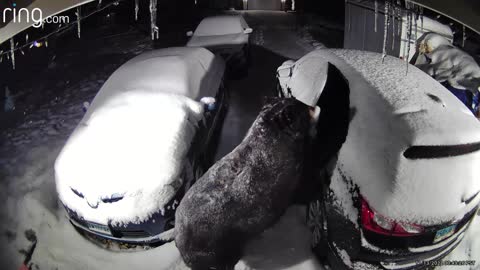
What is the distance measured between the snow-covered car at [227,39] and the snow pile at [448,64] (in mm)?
3413

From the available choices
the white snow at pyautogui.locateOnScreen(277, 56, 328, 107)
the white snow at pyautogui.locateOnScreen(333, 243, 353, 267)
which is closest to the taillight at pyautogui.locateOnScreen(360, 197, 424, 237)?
the white snow at pyautogui.locateOnScreen(333, 243, 353, 267)

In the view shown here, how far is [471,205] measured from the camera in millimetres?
2723

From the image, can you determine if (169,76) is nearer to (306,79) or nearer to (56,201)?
(306,79)

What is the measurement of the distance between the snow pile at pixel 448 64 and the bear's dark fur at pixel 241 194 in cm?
279

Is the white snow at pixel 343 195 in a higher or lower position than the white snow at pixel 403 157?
lower

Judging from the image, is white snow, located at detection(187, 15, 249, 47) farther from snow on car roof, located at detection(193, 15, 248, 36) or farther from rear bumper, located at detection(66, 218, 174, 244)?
rear bumper, located at detection(66, 218, 174, 244)

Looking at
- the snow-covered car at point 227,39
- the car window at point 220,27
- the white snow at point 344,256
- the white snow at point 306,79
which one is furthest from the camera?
the car window at point 220,27

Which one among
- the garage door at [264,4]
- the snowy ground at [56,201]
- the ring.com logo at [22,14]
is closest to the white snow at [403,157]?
the snowy ground at [56,201]

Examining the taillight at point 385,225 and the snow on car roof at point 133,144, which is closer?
the taillight at point 385,225

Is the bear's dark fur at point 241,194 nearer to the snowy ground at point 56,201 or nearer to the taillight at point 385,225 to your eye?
the snowy ground at point 56,201

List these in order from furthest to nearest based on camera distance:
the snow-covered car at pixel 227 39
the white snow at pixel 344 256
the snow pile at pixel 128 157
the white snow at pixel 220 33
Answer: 1. the white snow at pixel 220 33
2. the snow-covered car at pixel 227 39
3. the snow pile at pixel 128 157
4. the white snow at pixel 344 256

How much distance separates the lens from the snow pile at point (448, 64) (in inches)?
189

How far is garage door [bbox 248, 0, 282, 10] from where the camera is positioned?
62.4 ft

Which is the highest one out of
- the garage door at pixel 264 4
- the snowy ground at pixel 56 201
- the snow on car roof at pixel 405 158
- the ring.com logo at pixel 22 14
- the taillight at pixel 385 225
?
the garage door at pixel 264 4
